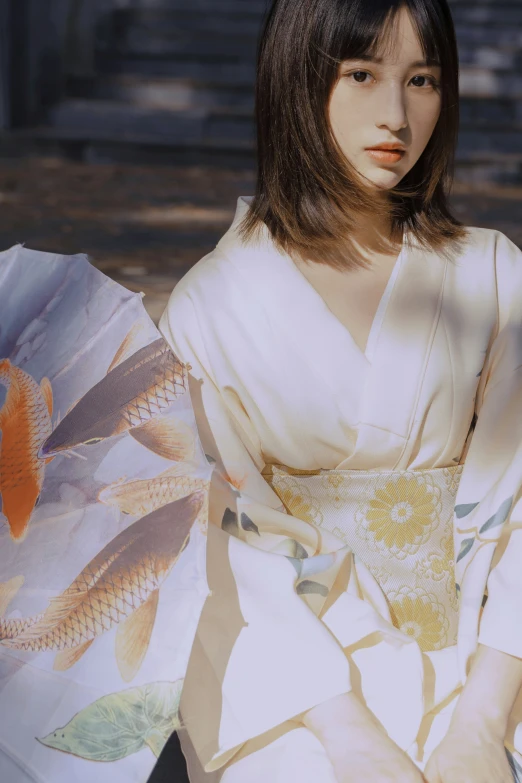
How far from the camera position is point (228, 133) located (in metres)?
8.74

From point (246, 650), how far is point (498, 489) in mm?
413

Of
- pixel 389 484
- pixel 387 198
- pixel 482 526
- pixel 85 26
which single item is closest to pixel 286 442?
pixel 389 484

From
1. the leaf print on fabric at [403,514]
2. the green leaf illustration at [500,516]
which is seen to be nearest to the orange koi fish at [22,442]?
the leaf print on fabric at [403,514]

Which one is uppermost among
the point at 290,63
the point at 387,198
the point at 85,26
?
the point at 290,63

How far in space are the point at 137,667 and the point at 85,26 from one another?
9.23 metres

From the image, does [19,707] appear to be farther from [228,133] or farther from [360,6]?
[228,133]

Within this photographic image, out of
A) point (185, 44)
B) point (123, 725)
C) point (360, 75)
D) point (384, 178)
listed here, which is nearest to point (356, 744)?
point (123, 725)

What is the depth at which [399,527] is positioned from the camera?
4.67 ft

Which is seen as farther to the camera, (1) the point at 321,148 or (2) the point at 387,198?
(2) the point at 387,198

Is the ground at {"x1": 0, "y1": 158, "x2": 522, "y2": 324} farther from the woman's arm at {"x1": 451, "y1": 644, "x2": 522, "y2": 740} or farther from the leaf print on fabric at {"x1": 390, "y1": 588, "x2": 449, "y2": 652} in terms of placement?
the woman's arm at {"x1": 451, "y1": 644, "x2": 522, "y2": 740}

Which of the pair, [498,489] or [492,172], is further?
[492,172]

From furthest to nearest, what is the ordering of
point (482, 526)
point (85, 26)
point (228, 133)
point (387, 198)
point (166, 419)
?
1. point (85, 26)
2. point (228, 133)
3. point (387, 198)
4. point (482, 526)
5. point (166, 419)

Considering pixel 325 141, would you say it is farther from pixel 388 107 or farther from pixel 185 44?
pixel 185 44

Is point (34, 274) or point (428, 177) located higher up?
point (428, 177)
